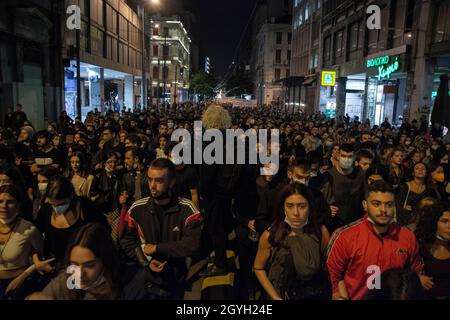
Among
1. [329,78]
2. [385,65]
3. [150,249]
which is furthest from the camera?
[329,78]

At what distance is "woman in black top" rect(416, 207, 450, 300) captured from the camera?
3748mm

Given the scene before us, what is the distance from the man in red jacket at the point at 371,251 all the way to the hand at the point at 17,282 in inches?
112

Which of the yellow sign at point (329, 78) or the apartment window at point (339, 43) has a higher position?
the apartment window at point (339, 43)

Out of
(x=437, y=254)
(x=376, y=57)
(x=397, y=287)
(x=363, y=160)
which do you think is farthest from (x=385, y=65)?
(x=397, y=287)

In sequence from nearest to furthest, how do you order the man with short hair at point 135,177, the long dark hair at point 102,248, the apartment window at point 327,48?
the long dark hair at point 102,248, the man with short hair at point 135,177, the apartment window at point 327,48

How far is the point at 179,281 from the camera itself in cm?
378

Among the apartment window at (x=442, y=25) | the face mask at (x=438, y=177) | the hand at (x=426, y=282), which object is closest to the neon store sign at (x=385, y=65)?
the apartment window at (x=442, y=25)

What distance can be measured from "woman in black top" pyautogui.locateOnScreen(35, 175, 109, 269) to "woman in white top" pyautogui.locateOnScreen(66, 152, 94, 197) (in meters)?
1.78

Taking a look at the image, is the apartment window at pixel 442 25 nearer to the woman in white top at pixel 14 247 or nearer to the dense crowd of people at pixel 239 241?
the dense crowd of people at pixel 239 241

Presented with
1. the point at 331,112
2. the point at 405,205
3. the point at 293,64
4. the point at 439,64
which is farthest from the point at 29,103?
the point at 293,64

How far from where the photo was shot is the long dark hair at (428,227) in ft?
13.0

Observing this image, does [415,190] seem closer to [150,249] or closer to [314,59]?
[150,249]

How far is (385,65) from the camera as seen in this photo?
75.5ft

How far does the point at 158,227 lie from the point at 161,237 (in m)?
0.09
